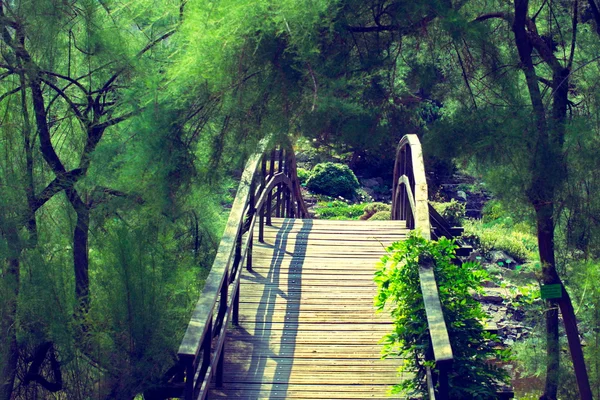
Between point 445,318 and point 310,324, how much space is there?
144cm

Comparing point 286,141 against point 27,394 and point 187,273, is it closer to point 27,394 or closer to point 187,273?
point 187,273

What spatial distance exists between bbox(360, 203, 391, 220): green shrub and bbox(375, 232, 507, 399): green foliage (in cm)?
1335

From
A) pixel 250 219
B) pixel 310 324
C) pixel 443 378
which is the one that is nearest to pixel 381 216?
pixel 250 219

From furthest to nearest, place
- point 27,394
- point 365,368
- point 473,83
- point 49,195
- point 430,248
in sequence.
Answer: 1. point 27,394
2. point 49,195
3. point 473,83
4. point 365,368
5. point 430,248

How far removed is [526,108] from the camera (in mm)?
5480

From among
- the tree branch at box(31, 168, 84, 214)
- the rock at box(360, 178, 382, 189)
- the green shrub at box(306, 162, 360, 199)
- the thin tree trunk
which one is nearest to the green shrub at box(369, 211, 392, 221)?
the green shrub at box(306, 162, 360, 199)

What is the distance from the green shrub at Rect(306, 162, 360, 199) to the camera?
69.1 ft

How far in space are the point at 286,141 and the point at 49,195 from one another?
1926 millimetres

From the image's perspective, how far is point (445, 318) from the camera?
4.72m

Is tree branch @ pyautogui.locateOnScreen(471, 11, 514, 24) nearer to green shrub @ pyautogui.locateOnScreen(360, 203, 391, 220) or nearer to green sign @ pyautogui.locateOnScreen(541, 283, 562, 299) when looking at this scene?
green sign @ pyautogui.locateOnScreen(541, 283, 562, 299)

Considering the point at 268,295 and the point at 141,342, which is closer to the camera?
the point at 141,342

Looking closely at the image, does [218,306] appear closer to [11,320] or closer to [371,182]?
[11,320]

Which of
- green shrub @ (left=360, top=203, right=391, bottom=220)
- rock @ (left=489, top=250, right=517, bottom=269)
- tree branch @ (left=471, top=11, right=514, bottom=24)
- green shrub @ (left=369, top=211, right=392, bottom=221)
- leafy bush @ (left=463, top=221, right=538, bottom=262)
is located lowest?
rock @ (left=489, top=250, right=517, bottom=269)

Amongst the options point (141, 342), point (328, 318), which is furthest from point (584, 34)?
point (141, 342)
